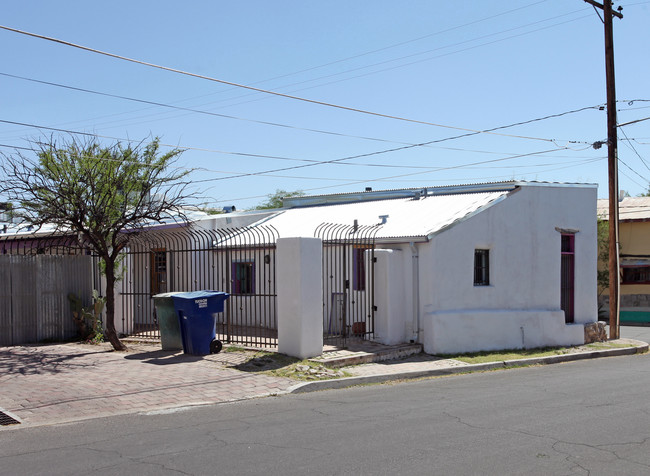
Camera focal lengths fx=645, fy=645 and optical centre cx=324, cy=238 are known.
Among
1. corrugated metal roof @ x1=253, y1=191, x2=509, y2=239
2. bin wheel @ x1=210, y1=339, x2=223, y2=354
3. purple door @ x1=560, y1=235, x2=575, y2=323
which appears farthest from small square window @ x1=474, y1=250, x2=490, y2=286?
bin wheel @ x1=210, y1=339, x2=223, y2=354

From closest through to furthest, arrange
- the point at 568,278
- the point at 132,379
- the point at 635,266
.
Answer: the point at 132,379 < the point at 568,278 < the point at 635,266

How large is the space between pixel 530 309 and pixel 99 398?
1100 cm

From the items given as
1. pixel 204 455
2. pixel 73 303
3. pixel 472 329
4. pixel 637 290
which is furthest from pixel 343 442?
pixel 637 290

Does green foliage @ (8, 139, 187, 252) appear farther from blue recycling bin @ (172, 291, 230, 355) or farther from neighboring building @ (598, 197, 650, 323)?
neighboring building @ (598, 197, 650, 323)

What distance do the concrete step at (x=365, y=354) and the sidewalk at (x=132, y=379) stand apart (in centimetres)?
16

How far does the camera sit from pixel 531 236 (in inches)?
645

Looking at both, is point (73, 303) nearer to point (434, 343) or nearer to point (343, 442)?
point (434, 343)

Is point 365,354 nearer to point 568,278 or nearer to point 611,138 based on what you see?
point 568,278

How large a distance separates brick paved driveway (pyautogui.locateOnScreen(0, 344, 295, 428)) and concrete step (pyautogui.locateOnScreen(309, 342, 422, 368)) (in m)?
1.47

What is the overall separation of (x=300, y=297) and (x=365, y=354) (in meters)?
1.88

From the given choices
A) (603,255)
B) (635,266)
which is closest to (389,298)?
(603,255)

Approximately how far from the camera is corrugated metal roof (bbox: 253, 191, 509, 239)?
1513cm

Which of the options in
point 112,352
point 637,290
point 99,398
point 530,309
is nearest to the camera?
point 99,398

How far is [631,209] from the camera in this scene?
31812 mm
